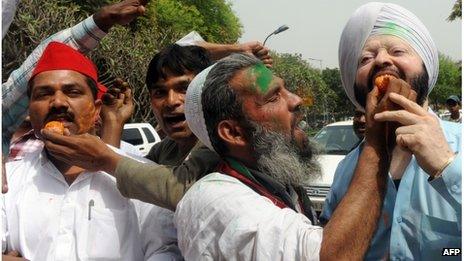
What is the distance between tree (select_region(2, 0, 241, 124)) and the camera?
619 inches

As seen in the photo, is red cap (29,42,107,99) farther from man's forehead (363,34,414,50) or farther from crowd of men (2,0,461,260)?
man's forehead (363,34,414,50)

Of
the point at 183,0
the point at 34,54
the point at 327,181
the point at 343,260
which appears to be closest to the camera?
the point at 343,260

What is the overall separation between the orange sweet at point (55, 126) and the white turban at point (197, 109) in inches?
20.9

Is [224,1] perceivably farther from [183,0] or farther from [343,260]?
[343,260]

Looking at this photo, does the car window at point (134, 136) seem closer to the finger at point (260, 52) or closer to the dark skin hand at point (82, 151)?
the finger at point (260, 52)

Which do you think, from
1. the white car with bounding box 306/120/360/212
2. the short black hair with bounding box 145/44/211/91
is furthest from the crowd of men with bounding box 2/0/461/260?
the white car with bounding box 306/120/360/212

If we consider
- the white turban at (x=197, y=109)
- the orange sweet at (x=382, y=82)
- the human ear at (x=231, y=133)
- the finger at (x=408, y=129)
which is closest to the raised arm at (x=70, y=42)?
the white turban at (x=197, y=109)

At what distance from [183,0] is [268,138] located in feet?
116

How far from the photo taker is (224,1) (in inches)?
1658

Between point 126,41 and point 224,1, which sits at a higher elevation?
point 126,41

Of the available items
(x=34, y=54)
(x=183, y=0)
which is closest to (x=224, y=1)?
(x=183, y=0)

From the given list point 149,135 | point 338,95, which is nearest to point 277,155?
point 149,135

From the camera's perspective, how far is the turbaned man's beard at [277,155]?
193cm

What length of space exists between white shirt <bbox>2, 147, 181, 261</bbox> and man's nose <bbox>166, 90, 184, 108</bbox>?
55cm
